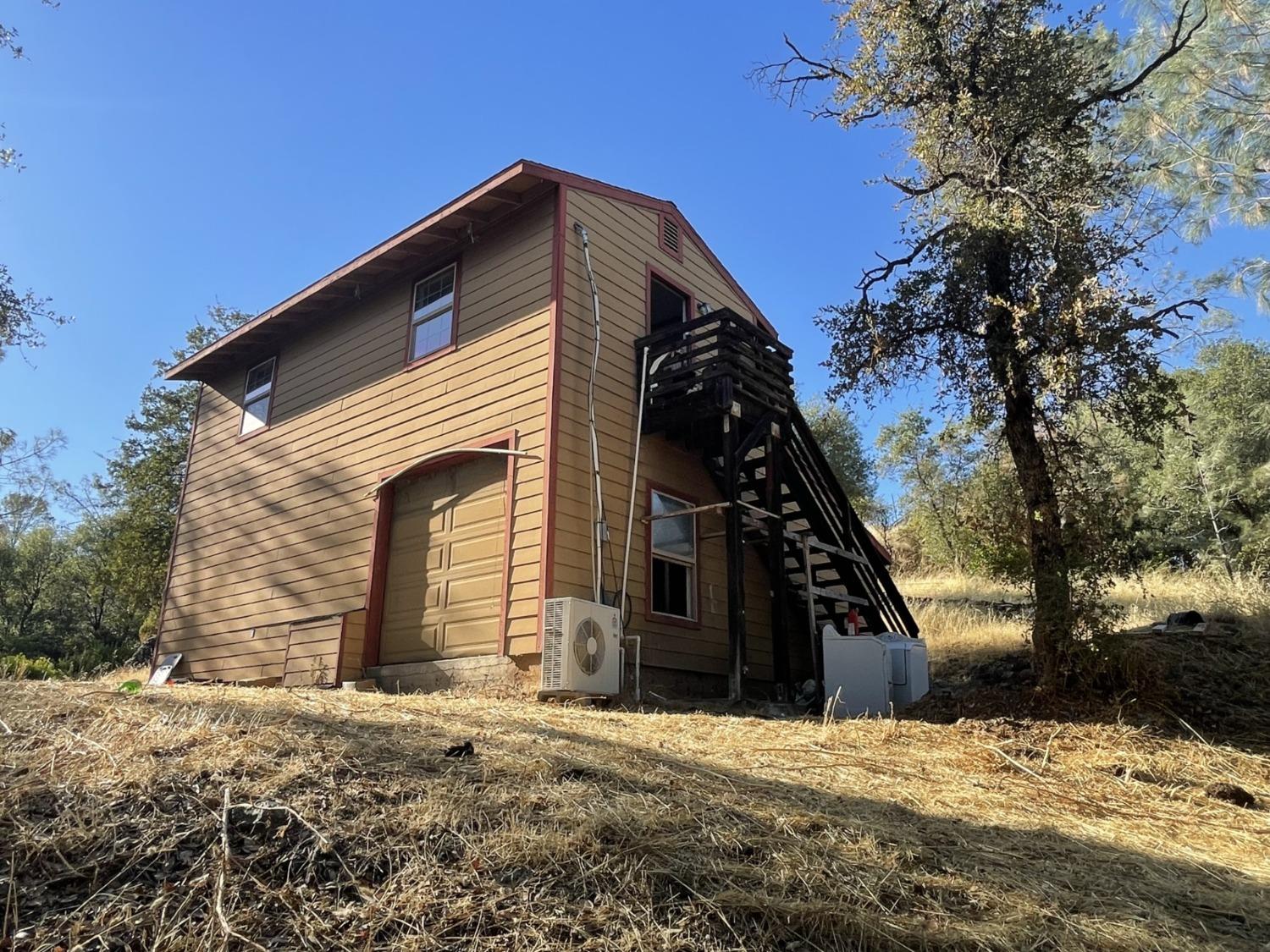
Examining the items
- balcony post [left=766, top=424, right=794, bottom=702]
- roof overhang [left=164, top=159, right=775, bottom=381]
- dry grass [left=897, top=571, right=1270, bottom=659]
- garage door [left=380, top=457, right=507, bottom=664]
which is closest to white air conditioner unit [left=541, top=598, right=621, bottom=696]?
garage door [left=380, top=457, right=507, bottom=664]

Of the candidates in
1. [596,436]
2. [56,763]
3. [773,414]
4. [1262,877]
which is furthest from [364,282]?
[1262,877]

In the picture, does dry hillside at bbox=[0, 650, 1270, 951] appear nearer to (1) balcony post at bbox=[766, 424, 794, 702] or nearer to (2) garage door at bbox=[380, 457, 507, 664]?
(2) garage door at bbox=[380, 457, 507, 664]

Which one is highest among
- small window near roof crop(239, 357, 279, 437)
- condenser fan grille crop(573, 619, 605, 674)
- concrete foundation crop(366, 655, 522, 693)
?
small window near roof crop(239, 357, 279, 437)

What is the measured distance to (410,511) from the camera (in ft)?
33.8

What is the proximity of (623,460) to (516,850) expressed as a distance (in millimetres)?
7377

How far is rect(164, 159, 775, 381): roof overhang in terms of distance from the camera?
9859mm

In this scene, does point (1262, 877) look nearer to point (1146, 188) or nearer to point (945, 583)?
point (1146, 188)

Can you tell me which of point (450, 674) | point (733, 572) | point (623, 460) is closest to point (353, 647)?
point (450, 674)

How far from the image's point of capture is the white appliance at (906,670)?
28.4 feet

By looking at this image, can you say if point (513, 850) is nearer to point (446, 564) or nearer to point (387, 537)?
point (446, 564)

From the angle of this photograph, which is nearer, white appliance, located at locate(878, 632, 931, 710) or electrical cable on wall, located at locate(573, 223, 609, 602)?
white appliance, located at locate(878, 632, 931, 710)

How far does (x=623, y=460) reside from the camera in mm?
9750

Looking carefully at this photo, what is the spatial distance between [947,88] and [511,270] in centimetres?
512

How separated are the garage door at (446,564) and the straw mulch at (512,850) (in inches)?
182
